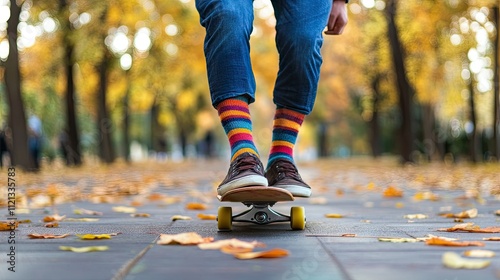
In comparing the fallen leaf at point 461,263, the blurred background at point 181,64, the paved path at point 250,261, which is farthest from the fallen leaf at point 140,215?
the blurred background at point 181,64

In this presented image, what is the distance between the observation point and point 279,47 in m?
3.88

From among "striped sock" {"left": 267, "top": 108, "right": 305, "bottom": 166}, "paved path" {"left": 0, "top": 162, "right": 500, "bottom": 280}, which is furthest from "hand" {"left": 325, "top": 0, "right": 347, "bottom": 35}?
"paved path" {"left": 0, "top": 162, "right": 500, "bottom": 280}

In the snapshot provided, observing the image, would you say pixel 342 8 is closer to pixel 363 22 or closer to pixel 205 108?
pixel 363 22

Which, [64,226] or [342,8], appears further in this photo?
[342,8]

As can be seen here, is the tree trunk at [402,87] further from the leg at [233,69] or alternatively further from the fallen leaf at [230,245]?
the fallen leaf at [230,245]

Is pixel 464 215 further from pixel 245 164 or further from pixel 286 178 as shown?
pixel 245 164

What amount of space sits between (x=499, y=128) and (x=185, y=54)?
11.1 metres

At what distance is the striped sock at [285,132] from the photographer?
3988 millimetres

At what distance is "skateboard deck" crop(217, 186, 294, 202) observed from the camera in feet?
11.1

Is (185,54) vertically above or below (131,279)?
above

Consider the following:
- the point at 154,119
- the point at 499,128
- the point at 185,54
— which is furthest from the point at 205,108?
the point at 499,128

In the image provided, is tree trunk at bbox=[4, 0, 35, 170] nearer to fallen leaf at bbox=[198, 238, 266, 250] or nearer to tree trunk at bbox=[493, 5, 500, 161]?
tree trunk at bbox=[493, 5, 500, 161]

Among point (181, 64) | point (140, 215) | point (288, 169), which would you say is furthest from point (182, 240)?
point (181, 64)

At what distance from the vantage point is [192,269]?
A: 8.16ft
